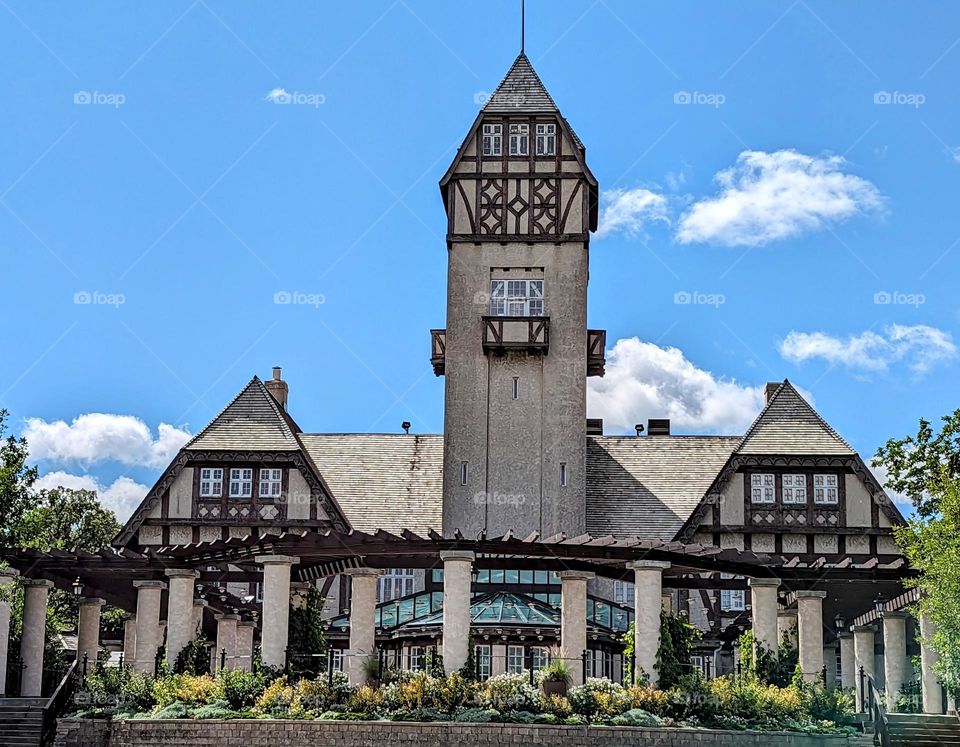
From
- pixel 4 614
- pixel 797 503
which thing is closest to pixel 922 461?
pixel 797 503

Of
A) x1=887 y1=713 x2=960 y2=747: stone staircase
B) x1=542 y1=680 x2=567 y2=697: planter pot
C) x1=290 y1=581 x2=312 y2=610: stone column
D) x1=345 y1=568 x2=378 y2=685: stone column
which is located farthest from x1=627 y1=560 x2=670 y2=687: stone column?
x1=290 y1=581 x2=312 y2=610: stone column

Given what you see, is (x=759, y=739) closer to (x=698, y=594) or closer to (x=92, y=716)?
(x=92, y=716)

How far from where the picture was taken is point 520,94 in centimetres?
5062

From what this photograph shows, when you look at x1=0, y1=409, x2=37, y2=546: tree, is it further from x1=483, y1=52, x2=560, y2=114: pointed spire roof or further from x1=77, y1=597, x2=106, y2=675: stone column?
x1=483, y1=52, x2=560, y2=114: pointed spire roof

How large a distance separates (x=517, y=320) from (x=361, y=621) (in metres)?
17.0

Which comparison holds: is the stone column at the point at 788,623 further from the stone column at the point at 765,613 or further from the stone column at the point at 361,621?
the stone column at the point at 361,621

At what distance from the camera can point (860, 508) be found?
48062 millimetres

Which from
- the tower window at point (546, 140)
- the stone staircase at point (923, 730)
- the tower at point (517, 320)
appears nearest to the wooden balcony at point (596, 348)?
the tower at point (517, 320)

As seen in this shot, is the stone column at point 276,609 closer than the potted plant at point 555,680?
No

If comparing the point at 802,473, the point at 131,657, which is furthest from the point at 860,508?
the point at 131,657

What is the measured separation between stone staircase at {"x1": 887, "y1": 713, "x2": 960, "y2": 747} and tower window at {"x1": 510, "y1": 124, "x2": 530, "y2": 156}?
23.5m

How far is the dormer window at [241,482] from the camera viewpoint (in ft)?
162

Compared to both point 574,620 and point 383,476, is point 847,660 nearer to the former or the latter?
point 574,620

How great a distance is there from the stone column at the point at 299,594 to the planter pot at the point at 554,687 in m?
7.37
